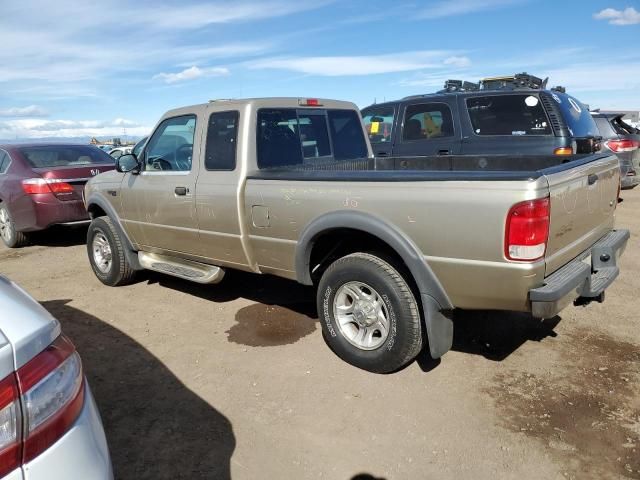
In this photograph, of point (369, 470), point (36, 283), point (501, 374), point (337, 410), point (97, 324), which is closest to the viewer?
point (369, 470)

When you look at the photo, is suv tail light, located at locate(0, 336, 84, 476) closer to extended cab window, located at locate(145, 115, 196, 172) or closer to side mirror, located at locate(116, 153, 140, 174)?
extended cab window, located at locate(145, 115, 196, 172)

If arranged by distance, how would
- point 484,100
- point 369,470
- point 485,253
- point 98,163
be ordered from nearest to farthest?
point 369,470
point 485,253
point 484,100
point 98,163

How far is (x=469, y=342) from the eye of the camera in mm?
4047

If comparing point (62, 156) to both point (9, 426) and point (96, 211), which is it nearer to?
point (96, 211)

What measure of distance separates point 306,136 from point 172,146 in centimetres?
130

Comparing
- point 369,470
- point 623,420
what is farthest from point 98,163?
point 623,420

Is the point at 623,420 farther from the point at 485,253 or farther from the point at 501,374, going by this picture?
the point at 485,253

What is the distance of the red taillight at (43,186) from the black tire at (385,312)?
16.9 feet

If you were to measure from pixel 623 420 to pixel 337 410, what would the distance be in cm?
165

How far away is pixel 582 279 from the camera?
312cm

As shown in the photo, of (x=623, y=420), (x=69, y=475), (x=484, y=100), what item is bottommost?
(x=623, y=420)

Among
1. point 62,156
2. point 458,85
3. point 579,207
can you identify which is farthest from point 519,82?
point 62,156

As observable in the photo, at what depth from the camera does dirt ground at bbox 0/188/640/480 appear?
2.67 m

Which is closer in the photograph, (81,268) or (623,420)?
(623,420)
